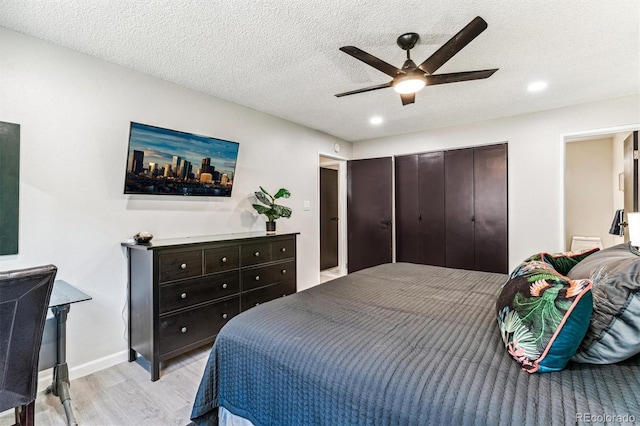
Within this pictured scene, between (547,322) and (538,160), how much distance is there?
3528 millimetres

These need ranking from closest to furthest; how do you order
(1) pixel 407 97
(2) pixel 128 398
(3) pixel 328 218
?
(2) pixel 128 398 < (1) pixel 407 97 < (3) pixel 328 218

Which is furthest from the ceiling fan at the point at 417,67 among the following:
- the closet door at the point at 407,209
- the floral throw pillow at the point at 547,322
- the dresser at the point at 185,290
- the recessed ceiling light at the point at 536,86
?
the closet door at the point at 407,209

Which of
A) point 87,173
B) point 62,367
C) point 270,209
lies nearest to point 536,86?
point 270,209

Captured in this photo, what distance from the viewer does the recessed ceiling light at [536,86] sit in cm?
290

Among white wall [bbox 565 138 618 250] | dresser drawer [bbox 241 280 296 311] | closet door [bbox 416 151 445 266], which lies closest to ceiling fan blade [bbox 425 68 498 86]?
dresser drawer [bbox 241 280 296 311]

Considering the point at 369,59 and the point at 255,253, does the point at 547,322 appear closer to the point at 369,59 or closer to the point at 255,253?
the point at 369,59

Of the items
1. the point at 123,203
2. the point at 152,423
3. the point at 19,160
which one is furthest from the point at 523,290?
the point at 19,160

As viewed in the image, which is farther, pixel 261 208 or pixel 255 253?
pixel 261 208

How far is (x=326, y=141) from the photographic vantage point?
15.8 ft

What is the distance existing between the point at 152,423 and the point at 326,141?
400cm

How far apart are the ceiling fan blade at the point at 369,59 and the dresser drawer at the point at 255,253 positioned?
6.10ft

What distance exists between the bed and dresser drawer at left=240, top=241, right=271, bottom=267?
1181 mm

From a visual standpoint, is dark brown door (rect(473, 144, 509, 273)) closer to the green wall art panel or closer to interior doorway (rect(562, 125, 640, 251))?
interior doorway (rect(562, 125, 640, 251))

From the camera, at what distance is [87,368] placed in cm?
231
